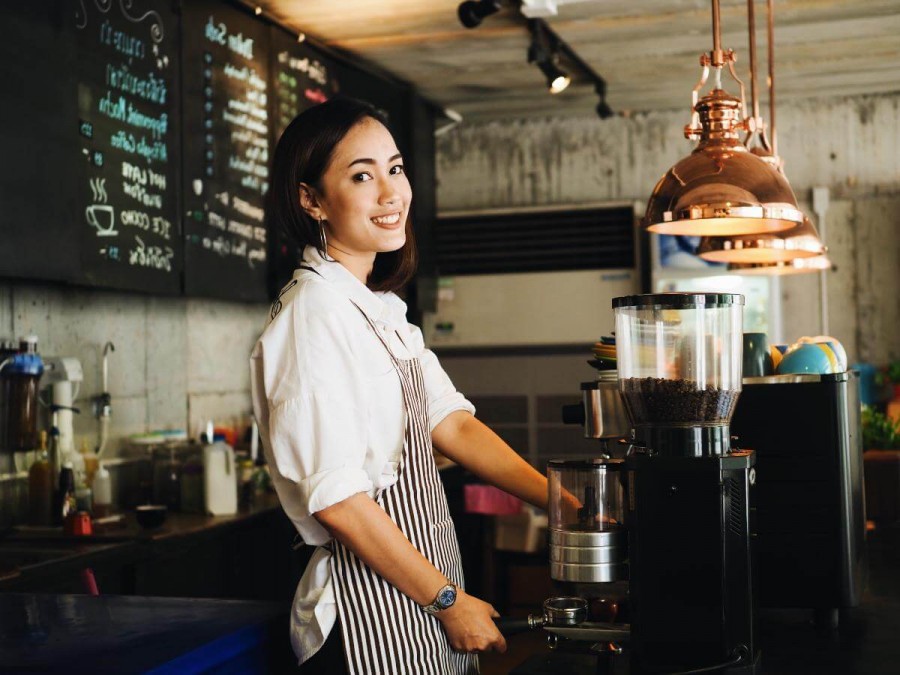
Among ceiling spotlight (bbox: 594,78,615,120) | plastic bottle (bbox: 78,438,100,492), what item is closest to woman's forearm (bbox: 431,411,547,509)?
plastic bottle (bbox: 78,438,100,492)

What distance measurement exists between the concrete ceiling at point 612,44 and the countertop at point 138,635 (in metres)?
2.91

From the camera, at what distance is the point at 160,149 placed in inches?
138

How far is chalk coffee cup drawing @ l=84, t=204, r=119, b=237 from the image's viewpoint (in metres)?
3.14

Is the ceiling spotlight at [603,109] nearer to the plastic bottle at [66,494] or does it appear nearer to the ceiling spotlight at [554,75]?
the ceiling spotlight at [554,75]

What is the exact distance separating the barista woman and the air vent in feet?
12.9

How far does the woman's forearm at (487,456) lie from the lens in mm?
1928

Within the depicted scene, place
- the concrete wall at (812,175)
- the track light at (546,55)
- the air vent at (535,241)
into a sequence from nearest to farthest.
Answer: the track light at (546,55) < the concrete wall at (812,175) < the air vent at (535,241)

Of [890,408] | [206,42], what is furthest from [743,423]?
[890,408]

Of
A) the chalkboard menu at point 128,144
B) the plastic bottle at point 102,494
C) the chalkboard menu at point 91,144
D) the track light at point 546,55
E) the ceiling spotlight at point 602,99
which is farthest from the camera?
the ceiling spotlight at point 602,99

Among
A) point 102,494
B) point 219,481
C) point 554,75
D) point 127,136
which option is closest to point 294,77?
point 554,75

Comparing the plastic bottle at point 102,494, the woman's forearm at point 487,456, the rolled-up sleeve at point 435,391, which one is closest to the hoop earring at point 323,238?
the rolled-up sleeve at point 435,391

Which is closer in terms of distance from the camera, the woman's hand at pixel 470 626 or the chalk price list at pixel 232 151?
the woman's hand at pixel 470 626

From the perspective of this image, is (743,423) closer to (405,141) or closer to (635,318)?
(635,318)

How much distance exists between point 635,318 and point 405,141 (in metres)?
3.93
